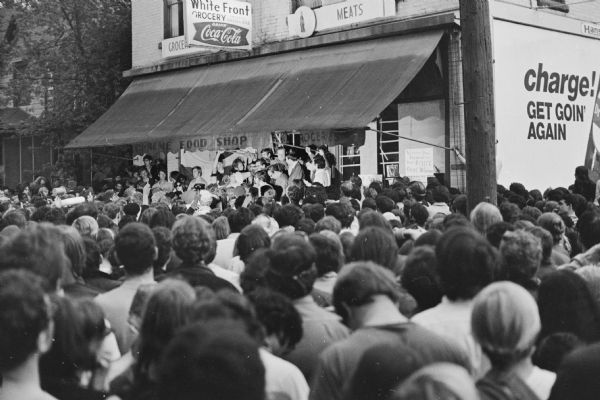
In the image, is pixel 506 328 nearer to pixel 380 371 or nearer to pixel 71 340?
pixel 380 371

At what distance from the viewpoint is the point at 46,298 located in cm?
328

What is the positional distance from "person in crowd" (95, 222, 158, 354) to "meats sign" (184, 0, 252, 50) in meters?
14.3

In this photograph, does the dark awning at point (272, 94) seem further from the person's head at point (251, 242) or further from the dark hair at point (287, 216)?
the person's head at point (251, 242)

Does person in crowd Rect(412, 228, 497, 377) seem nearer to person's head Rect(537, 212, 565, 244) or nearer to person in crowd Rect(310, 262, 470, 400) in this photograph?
person in crowd Rect(310, 262, 470, 400)

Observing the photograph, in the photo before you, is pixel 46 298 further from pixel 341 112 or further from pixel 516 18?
pixel 516 18

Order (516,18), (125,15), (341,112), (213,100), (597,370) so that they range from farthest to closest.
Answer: (125,15)
(213,100)
(516,18)
(341,112)
(597,370)

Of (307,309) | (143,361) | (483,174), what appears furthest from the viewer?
(483,174)

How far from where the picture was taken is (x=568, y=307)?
484 centimetres

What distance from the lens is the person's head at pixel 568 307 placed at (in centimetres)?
478

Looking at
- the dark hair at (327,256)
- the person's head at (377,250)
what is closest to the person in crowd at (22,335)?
the person's head at (377,250)

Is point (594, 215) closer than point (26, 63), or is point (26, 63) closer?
point (594, 215)

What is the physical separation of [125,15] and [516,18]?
13383mm

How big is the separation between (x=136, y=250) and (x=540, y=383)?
2.71 metres

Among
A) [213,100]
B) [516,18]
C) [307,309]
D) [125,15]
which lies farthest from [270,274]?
[125,15]
